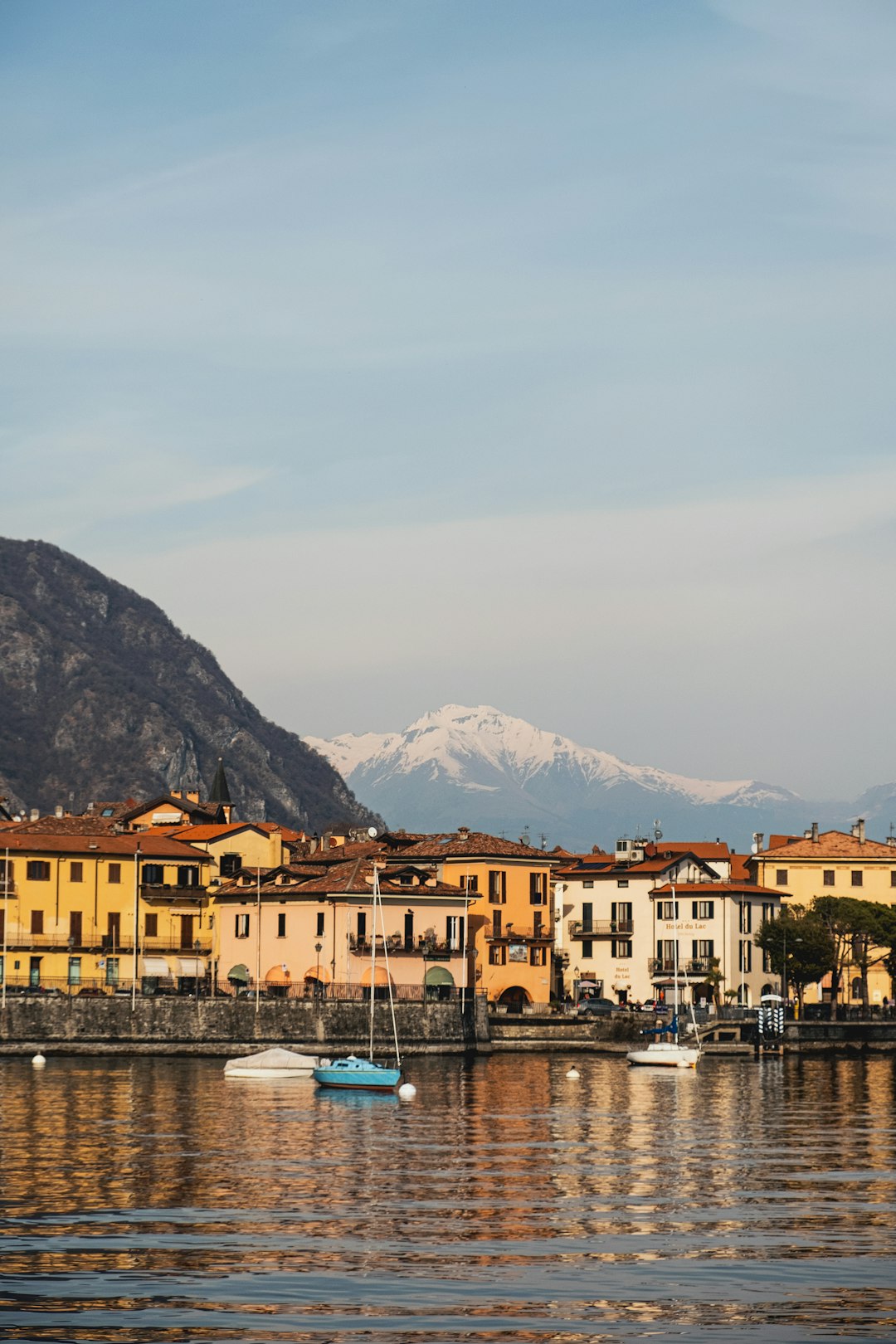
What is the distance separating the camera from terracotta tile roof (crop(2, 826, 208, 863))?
123 metres

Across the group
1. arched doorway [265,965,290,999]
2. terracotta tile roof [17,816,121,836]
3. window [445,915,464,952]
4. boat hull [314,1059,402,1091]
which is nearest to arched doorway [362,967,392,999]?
arched doorway [265,965,290,999]

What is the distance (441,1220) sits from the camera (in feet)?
147

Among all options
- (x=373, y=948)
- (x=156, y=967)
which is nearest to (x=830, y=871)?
(x=156, y=967)

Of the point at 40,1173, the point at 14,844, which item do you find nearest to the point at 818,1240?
the point at 40,1173

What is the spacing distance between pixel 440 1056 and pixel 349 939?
10.6m

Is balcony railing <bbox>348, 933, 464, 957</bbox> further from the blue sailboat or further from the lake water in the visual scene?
the lake water

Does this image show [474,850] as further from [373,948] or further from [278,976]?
[373,948]

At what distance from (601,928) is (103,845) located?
37.8 meters

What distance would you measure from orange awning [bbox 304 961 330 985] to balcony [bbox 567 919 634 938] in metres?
30.1

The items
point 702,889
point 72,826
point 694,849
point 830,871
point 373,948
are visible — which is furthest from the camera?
point 694,849

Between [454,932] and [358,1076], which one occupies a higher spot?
[454,932]

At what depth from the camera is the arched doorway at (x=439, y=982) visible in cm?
12088

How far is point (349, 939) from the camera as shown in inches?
4742

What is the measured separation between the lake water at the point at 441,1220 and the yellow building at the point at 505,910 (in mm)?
47886
